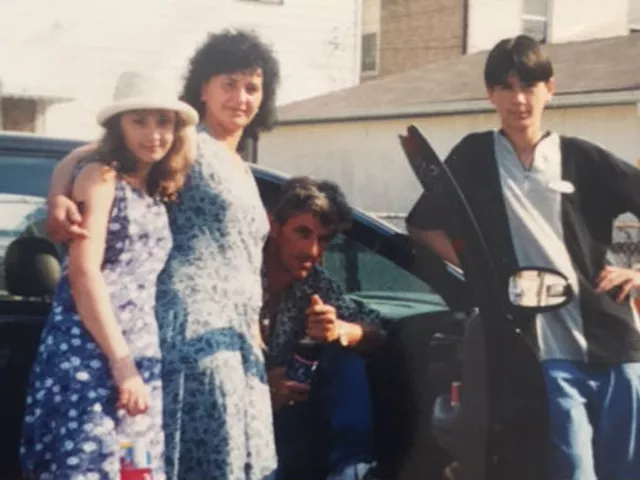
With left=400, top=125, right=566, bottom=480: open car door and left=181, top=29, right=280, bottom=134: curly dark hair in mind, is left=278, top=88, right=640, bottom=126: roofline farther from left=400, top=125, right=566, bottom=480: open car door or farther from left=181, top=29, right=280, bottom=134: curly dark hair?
left=400, top=125, right=566, bottom=480: open car door

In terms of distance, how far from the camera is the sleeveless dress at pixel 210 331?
3398 millimetres

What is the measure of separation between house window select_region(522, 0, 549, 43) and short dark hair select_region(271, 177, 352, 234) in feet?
63.3

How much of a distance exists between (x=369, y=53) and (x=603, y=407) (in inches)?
812

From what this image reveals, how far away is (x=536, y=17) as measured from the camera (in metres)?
22.7

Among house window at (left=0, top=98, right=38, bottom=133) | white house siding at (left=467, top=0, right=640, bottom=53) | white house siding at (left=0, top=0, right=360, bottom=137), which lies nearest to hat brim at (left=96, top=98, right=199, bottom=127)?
white house siding at (left=0, top=0, right=360, bottom=137)

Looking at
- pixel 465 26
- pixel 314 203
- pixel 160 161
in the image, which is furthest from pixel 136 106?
pixel 465 26

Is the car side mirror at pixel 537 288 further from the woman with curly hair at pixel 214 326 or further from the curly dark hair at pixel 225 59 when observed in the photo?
the curly dark hair at pixel 225 59

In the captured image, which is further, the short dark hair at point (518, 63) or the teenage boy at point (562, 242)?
the short dark hair at point (518, 63)

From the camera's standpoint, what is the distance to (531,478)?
11.2ft

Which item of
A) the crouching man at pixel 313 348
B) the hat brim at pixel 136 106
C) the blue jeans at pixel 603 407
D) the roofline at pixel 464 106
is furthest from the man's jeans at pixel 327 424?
the roofline at pixel 464 106

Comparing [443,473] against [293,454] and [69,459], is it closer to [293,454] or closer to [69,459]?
[293,454]

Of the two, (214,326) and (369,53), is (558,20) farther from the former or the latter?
(214,326)

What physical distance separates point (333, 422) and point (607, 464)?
33.8 inches

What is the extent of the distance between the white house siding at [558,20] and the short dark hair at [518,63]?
60.9 ft
